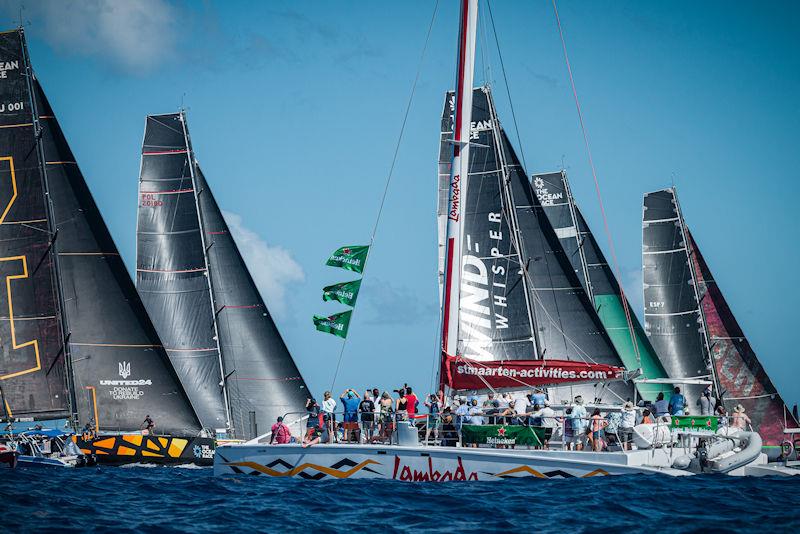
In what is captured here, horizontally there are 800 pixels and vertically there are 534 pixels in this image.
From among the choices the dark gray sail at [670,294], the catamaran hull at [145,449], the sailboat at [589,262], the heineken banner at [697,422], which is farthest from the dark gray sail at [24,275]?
the dark gray sail at [670,294]

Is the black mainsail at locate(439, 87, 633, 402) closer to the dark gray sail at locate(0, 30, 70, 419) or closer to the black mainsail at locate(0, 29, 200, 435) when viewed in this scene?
the black mainsail at locate(0, 29, 200, 435)

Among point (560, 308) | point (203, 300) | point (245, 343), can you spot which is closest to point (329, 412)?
point (560, 308)

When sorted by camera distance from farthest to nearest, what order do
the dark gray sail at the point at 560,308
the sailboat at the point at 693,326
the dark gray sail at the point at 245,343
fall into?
the sailboat at the point at 693,326
the dark gray sail at the point at 245,343
the dark gray sail at the point at 560,308

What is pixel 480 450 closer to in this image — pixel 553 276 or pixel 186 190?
pixel 553 276

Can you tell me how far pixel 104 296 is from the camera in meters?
32.8

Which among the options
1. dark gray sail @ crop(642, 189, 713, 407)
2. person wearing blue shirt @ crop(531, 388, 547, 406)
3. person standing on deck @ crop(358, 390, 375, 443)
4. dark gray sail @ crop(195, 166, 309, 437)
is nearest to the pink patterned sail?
dark gray sail @ crop(642, 189, 713, 407)

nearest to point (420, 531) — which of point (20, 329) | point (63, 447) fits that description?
point (63, 447)

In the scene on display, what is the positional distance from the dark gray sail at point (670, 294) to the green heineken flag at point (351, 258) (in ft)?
67.9

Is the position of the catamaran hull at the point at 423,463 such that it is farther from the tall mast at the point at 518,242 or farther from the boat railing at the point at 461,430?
the tall mast at the point at 518,242

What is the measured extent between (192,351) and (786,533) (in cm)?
2692

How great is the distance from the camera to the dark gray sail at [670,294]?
4222 cm

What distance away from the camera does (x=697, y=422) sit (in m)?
24.5

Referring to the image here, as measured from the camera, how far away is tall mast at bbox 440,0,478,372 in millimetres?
24375

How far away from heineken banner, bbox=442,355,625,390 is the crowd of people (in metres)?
0.43
